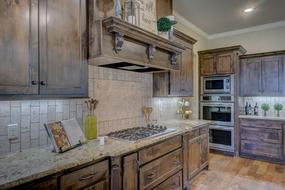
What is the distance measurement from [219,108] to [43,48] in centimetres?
399

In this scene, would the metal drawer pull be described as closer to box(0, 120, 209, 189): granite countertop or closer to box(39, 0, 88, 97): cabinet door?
box(0, 120, 209, 189): granite countertop

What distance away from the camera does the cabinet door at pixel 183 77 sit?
3.18m

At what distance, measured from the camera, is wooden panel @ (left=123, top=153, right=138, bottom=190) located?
1768 millimetres

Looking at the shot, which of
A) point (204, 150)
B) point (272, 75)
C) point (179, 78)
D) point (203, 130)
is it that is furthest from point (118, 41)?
point (272, 75)

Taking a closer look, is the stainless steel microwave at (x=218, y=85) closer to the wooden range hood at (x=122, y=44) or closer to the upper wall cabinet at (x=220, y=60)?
the upper wall cabinet at (x=220, y=60)

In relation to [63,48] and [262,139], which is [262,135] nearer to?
[262,139]

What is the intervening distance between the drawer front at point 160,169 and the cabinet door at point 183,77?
1061 mm

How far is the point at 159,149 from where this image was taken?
222 cm

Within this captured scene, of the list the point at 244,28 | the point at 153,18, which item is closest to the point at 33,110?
the point at 153,18

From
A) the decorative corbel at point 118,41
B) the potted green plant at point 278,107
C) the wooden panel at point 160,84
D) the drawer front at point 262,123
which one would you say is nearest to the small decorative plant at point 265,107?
the potted green plant at point 278,107

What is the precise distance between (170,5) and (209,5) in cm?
94

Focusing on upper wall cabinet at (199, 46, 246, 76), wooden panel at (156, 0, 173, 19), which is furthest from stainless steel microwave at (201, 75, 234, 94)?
wooden panel at (156, 0, 173, 19)

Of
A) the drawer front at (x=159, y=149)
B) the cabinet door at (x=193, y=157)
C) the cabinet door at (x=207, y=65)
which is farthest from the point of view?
the cabinet door at (x=207, y=65)

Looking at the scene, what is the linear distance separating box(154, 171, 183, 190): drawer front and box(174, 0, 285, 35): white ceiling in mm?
2885
